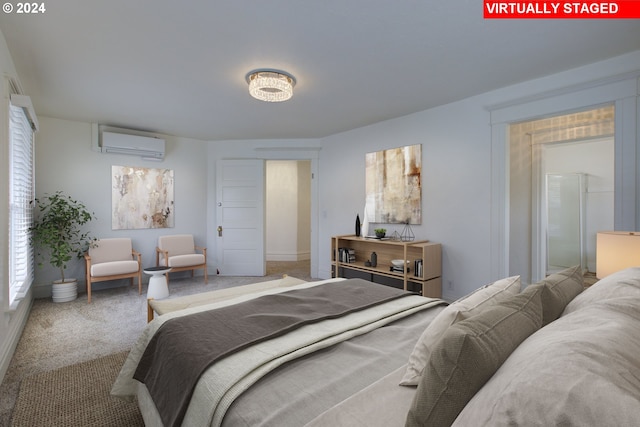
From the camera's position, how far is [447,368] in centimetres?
74

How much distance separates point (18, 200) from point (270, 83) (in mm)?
2764

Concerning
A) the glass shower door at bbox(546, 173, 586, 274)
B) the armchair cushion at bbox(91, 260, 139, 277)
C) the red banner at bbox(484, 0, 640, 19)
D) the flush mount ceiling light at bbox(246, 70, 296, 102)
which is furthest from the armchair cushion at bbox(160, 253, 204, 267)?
the glass shower door at bbox(546, 173, 586, 274)

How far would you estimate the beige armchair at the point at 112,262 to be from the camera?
4.14 meters

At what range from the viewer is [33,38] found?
7.82 feet

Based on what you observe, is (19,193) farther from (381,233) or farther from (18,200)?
(381,233)

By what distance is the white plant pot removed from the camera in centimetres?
409

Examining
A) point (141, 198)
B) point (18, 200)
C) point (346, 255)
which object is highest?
point (141, 198)

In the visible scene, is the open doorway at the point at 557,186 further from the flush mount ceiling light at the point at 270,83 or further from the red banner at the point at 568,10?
the flush mount ceiling light at the point at 270,83

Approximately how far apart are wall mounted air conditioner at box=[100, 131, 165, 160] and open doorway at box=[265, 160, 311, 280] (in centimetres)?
296

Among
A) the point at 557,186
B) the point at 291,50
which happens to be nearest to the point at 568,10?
the point at 291,50

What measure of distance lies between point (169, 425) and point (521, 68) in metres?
3.64

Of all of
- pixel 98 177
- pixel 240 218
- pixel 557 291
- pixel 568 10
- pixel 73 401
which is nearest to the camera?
pixel 557 291

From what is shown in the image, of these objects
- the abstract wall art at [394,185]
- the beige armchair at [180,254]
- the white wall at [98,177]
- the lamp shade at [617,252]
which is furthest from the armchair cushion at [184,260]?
the lamp shade at [617,252]

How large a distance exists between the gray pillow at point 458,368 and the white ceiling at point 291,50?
2.01 meters
